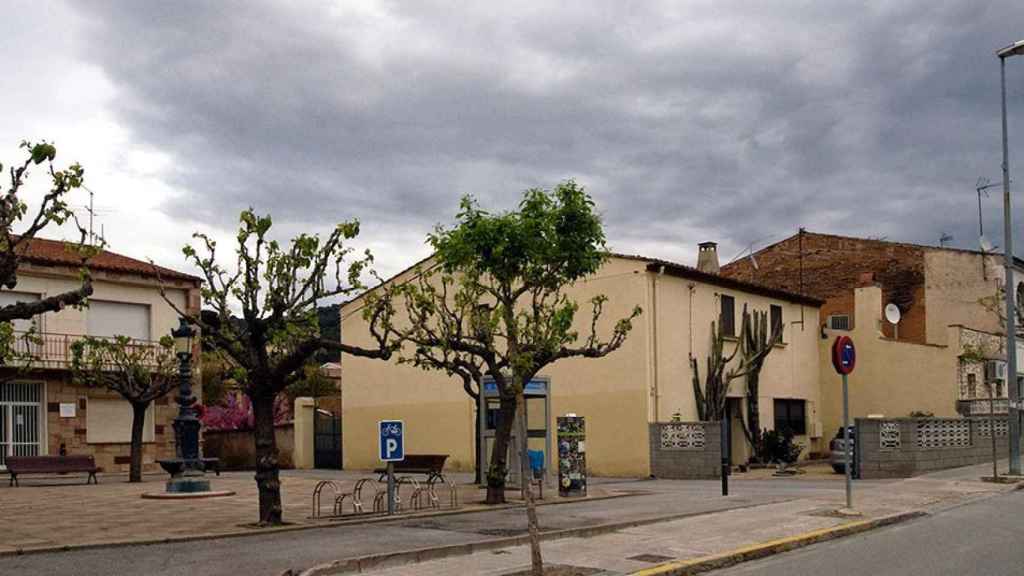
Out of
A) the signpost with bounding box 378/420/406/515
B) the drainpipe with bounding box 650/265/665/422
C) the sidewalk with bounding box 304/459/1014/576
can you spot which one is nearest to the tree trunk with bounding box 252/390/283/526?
the signpost with bounding box 378/420/406/515

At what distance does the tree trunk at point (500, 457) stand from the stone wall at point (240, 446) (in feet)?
68.3

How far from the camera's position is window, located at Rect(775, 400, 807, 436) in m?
35.3

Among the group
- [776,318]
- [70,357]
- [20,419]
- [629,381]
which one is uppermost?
[776,318]

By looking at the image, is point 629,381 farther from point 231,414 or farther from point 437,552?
point 231,414

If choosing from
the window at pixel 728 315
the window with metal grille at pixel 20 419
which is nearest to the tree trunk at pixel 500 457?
the window at pixel 728 315

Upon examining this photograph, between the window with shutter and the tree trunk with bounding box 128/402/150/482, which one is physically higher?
the window with shutter

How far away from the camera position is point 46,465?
92.1 feet

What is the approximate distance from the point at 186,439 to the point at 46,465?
719 centimetres

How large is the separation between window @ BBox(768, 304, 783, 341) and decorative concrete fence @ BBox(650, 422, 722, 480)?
843 centimetres

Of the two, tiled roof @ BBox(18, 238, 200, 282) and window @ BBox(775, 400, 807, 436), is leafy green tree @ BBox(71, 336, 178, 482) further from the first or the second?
window @ BBox(775, 400, 807, 436)

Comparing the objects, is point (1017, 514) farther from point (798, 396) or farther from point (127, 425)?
point (127, 425)

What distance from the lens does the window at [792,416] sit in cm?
3534

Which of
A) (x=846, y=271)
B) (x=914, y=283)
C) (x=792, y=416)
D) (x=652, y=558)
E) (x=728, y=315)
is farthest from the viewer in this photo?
(x=846, y=271)

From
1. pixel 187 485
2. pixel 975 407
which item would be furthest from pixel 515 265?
pixel 975 407
